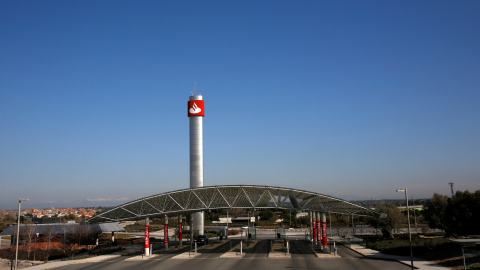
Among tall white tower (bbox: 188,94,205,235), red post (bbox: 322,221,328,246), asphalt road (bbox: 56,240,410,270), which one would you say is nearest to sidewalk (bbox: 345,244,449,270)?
asphalt road (bbox: 56,240,410,270)

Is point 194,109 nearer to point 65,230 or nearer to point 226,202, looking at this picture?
point 65,230

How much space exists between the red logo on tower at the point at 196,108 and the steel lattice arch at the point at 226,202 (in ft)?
124

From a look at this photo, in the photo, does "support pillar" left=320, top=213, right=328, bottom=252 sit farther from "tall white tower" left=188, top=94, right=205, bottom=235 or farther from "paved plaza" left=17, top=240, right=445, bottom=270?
"tall white tower" left=188, top=94, right=205, bottom=235

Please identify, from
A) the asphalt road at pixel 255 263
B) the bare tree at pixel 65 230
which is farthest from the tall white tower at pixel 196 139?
the asphalt road at pixel 255 263

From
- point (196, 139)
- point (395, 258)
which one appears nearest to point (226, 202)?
point (395, 258)

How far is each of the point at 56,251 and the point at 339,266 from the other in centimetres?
3958

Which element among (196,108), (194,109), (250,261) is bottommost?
(250,261)

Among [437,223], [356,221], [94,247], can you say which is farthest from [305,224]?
[94,247]

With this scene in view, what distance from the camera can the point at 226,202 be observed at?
1882 inches

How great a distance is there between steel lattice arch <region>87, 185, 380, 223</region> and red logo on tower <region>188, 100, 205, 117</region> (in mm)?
37910

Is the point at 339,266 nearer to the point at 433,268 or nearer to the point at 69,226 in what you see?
the point at 433,268

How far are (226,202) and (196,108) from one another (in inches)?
1699

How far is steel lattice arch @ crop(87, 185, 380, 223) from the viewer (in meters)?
47.6

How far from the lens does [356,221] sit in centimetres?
12556
